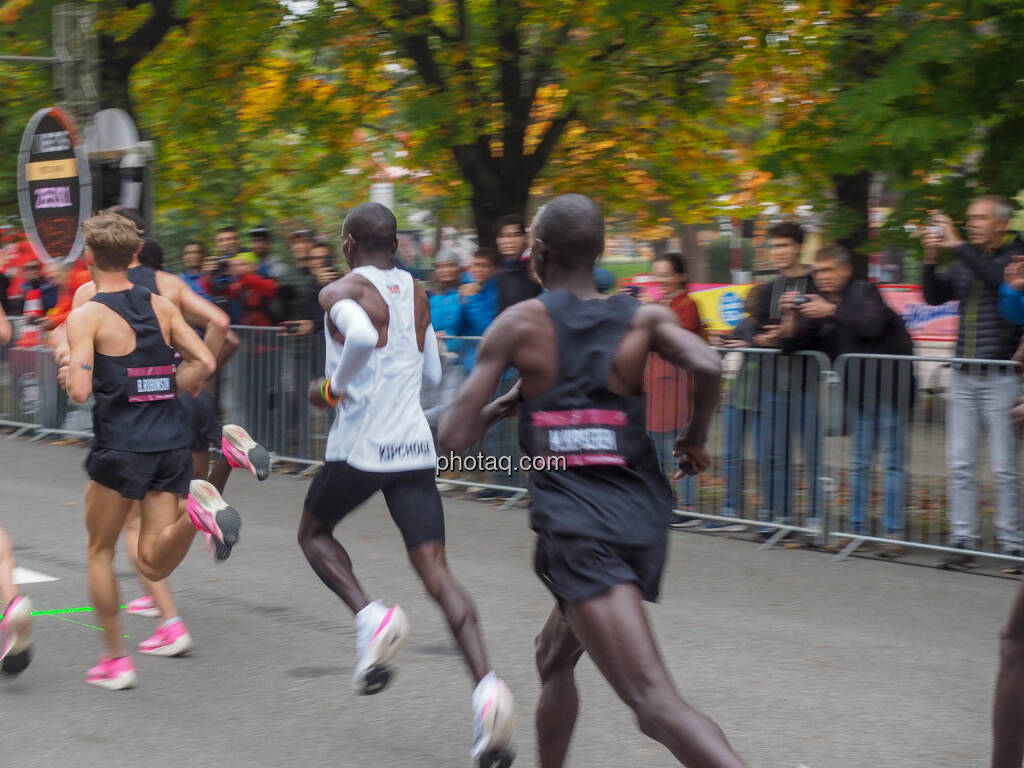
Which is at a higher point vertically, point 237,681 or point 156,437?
point 156,437

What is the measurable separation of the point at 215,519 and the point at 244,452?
0.51 m

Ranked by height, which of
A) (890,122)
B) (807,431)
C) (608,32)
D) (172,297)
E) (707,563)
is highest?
(608,32)

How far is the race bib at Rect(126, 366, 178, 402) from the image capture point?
5668mm

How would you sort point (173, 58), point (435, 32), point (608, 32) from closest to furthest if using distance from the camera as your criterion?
point (608, 32) < point (435, 32) < point (173, 58)

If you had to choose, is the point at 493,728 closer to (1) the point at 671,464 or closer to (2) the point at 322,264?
(1) the point at 671,464

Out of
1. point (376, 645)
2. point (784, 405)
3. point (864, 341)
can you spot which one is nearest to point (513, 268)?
point (784, 405)

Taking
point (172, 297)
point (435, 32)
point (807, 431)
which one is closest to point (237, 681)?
point (172, 297)

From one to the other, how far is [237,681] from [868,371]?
4394 millimetres

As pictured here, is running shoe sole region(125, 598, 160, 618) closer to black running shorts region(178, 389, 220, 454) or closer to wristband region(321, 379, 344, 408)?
black running shorts region(178, 389, 220, 454)

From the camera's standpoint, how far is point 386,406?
17.2 feet

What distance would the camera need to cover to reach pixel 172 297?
245 inches

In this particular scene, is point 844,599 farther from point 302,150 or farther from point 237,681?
point 302,150

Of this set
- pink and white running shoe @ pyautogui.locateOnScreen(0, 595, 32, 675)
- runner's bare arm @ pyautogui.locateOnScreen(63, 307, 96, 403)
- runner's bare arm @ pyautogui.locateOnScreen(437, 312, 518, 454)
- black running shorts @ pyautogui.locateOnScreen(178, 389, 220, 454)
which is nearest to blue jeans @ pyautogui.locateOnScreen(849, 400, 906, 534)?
black running shorts @ pyautogui.locateOnScreen(178, 389, 220, 454)

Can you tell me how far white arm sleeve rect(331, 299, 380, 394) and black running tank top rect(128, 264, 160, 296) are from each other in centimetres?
152
